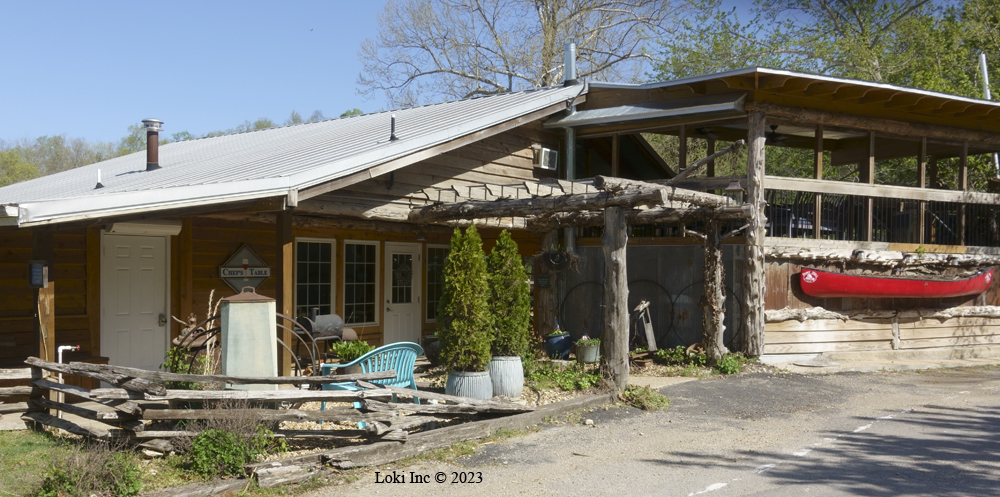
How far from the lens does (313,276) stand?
11.9 m

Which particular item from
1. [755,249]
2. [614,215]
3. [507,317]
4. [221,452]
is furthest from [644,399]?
[221,452]

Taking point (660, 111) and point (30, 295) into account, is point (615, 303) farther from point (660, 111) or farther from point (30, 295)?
point (30, 295)

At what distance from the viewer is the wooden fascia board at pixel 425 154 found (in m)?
8.27

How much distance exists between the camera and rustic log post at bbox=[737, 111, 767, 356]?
1131cm

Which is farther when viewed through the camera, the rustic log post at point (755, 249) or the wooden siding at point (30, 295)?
the rustic log post at point (755, 249)

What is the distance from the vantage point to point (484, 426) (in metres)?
7.10

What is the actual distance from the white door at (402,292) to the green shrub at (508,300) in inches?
182

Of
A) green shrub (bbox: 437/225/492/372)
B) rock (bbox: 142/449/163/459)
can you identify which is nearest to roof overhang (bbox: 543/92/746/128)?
green shrub (bbox: 437/225/492/372)

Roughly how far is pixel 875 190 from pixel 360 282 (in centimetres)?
858

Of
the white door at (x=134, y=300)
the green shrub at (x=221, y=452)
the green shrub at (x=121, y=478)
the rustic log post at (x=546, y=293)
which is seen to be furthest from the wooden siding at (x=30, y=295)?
the rustic log post at (x=546, y=293)

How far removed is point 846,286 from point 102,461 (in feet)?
34.6

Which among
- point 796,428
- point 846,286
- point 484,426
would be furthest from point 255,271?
point 846,286

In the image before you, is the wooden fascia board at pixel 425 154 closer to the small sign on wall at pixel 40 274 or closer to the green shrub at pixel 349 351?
the green shrub at pixel 349 351

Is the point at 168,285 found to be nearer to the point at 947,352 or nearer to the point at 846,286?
the point at 846,286
